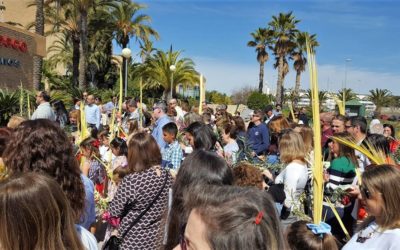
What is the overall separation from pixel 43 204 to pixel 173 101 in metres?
8.80

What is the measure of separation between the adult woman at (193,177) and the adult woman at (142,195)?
0.96 metres

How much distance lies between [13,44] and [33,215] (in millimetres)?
19525

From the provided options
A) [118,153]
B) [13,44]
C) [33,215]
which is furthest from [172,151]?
[13,44]

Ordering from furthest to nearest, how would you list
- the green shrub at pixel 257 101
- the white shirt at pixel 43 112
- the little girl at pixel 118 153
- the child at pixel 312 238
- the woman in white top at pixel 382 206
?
the green shrub at pixel 257 101, the white shirt at pixel 43 112, the little girl at pixel 118 153, the woman in white top at pixel 382 206, the child at pixel 312 238


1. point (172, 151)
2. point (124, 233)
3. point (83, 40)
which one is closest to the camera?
point (124, 233)

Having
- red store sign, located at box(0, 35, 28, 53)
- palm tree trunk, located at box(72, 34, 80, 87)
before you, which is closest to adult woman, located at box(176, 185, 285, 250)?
red store sign, located at box(0, 35, 28, 53)

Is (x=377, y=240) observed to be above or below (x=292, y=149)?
below

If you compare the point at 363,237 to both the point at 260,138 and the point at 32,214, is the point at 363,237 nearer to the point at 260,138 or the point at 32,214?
the point at 32,214

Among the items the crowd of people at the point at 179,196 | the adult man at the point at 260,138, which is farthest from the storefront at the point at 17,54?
the crowd of people at the point at 179,196

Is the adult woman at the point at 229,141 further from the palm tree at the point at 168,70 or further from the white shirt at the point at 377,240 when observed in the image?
the palm tree at the point at 168,70

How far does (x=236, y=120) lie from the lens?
8555 millimetres

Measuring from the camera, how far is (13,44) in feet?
Result: 62.8

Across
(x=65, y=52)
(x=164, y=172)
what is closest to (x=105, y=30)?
(x=65, y=52)

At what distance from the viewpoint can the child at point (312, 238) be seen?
2586mm
